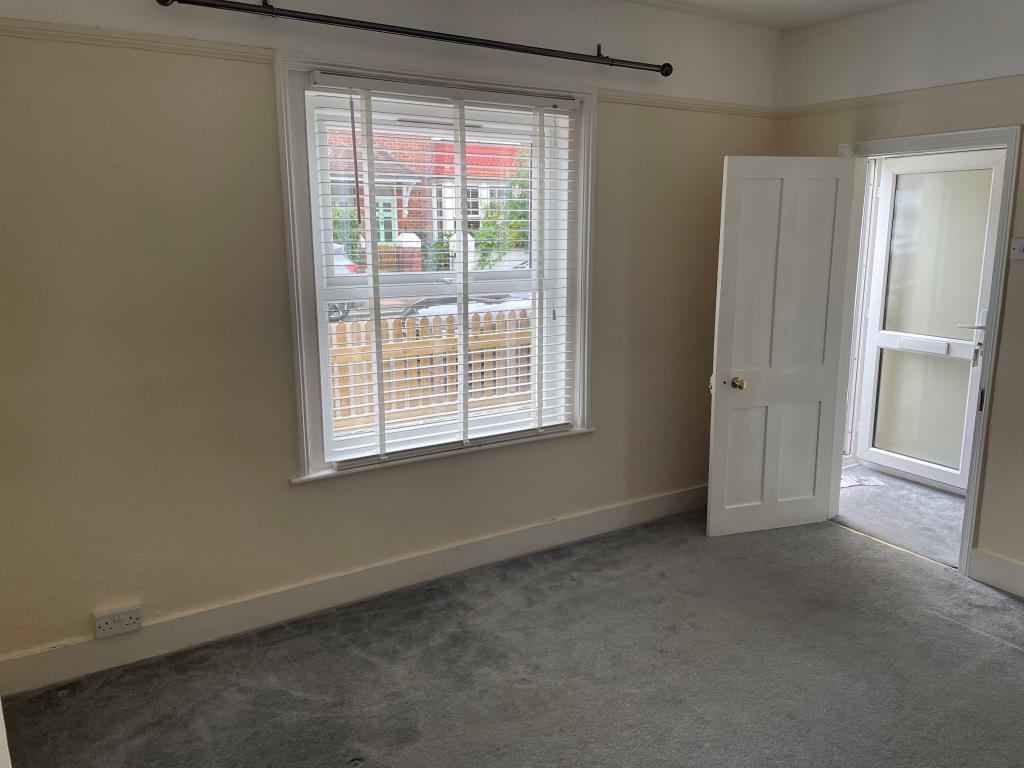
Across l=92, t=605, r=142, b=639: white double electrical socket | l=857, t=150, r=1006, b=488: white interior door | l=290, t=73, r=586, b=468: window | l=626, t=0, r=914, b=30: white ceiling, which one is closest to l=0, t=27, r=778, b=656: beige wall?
l=92, t=605, r=142, b=639: white double electrical socket

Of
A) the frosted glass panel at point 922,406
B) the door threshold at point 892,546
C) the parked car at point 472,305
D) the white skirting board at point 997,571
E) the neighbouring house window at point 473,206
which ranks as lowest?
the door threshold at point 892,546

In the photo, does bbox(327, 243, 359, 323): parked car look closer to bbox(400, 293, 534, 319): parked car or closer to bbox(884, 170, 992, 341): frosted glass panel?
bbox(400, 293, 534, 319): parked car

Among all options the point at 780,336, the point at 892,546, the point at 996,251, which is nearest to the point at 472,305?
the point at 780,336

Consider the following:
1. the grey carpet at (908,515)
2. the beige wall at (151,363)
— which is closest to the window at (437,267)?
the beige wall at (151,363)

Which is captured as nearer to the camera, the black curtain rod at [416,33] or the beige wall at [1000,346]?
the black curtain rod at [416,33]

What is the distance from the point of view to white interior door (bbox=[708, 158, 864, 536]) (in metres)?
3.61

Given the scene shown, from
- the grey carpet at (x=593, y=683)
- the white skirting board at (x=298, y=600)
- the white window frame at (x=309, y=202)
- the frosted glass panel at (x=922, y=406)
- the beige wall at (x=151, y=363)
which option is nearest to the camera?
the grey carpet at (x=593, y=683)

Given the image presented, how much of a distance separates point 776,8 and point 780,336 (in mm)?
1610

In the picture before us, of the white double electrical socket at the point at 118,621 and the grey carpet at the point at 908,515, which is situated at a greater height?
the white double electrical socket at the point at 118,621

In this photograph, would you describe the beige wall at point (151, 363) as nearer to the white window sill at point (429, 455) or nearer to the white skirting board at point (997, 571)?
the white window sill at point (429, 455)

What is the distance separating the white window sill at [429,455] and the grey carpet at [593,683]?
60 centimetres

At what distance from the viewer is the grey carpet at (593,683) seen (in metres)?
2.30

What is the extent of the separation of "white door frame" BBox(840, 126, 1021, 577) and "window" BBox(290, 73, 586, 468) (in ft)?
5.38

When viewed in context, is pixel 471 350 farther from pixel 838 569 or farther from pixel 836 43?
pixel 836 43
